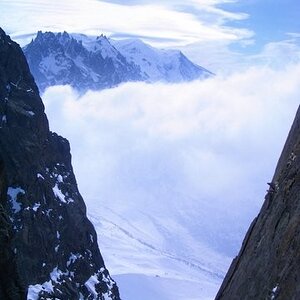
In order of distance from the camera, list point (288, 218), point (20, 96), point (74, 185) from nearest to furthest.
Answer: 1. point (288, 218)
2. point (20, 96)
3. point (74, 185)

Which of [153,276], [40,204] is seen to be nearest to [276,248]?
[40,204]

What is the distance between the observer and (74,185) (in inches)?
3433

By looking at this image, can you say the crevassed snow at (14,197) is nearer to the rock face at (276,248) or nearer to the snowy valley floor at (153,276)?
the rock face at (276,248)

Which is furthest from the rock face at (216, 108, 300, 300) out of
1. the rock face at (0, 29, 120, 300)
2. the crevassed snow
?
the crevassed snow

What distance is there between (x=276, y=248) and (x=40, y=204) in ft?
190

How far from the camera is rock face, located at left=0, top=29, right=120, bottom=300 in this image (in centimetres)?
6144

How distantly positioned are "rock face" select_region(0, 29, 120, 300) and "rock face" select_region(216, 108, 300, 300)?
42.3m

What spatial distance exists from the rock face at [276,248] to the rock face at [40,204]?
4231 cm

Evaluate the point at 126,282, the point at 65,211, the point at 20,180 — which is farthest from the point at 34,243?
the point at 126,282

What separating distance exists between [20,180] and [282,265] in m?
54.9

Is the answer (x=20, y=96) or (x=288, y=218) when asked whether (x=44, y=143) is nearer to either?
(x=20, y=96)

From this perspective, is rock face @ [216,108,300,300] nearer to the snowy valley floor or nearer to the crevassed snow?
the crevassed snow

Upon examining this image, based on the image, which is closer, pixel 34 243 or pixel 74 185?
pixel 34 243

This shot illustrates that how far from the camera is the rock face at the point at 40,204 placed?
202 feet
